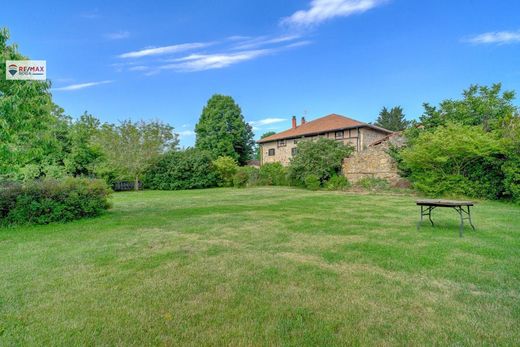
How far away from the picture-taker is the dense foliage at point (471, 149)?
35.9 ft

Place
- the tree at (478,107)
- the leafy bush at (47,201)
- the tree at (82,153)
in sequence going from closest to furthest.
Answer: the leafy bush at (47,201) < the tree at (478,107) < the tree at (82,153)

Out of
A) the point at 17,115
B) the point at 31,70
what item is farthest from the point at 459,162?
the point at 31,70

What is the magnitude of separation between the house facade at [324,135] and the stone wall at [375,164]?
3.72m

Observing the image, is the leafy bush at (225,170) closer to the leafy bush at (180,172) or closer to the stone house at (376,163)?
the leafy bush at (180,172)

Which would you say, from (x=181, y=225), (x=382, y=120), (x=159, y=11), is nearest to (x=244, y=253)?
(x=181, y=225)

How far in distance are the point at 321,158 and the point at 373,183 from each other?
3.93 m

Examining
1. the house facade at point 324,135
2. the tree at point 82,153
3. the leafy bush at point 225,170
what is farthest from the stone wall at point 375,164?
the tree at point 82,153

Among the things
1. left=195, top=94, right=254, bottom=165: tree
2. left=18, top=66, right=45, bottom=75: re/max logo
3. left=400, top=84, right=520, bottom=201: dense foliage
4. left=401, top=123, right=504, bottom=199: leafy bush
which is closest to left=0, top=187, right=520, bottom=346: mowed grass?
left=18, top=66, right=45, bottom=75: re/max logo

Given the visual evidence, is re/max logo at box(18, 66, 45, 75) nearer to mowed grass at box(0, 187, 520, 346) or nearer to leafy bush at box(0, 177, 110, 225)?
leafy bush at box(0, 177, 110, 225)

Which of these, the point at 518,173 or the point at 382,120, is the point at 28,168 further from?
the point at 382,120

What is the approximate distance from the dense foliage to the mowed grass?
6.86m

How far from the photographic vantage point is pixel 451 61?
12.3 metres

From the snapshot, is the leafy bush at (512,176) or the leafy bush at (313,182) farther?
the leafy bush at (313,182)

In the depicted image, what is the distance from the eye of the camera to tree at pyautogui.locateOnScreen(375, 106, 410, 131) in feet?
146
